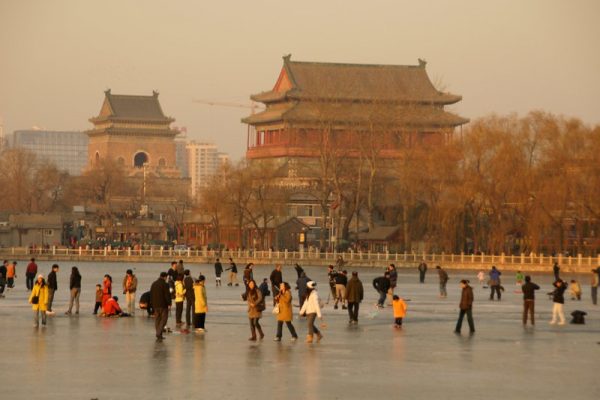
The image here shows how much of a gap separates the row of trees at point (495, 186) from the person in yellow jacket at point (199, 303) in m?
61.9

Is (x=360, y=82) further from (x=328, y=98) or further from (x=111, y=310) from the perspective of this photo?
(x=111, y=310)

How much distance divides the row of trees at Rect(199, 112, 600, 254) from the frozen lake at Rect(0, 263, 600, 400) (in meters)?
53.4

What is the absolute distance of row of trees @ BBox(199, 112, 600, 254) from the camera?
98.1 m

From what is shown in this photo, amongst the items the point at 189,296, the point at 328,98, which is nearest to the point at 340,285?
the point at 189,296

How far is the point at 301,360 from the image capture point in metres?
31.1

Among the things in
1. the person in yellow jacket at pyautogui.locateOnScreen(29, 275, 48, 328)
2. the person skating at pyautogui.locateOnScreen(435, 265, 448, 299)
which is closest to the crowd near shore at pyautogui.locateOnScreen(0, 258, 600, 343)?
the person in yellow jacket at pyautogui.locateOnScreen(29, 275, 48, 328)

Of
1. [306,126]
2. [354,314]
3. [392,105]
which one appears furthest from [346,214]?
[354,314]

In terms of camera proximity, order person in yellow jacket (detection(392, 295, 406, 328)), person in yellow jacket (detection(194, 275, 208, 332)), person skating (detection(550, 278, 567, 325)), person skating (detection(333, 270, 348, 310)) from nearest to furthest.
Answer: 1. person in yellow jacket (detection(194, 275, 208, 332))
2. person in yellow jacket (detection(392, 295, 406, 328))
3. person skating (detection(550, 278, 567, 325))
4. person skating (detection(333, 270, 348, 310))

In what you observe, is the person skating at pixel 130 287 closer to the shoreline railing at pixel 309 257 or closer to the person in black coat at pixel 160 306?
the person in black coat at pixel 160 306

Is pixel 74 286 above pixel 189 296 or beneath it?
above

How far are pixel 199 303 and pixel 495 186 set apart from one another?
65577 millimetres

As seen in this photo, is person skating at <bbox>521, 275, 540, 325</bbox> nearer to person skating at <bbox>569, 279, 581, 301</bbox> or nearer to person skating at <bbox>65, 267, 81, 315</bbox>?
person skating at <bbox>65, 267, 81, 315</bbox>

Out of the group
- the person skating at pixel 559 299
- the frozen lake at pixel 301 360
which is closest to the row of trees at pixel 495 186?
the frozen lake at pixel 301 360

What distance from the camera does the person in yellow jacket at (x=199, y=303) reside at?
120 ft
